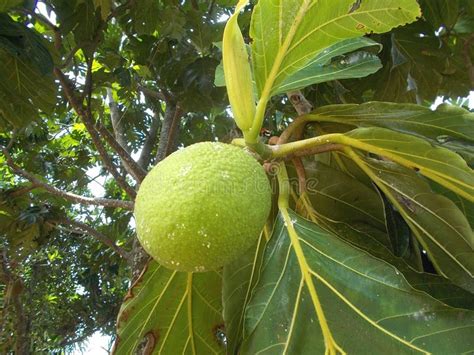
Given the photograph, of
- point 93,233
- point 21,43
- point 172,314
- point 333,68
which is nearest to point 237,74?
point 333,68

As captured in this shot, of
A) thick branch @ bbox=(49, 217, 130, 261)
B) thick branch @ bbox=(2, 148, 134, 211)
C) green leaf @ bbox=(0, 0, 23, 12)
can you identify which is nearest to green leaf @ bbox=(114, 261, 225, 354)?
green leaf @ bbox=(0, 0, 23, 12)

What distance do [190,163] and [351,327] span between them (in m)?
0.30

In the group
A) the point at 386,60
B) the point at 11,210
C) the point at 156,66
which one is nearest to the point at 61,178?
the point at 11,210

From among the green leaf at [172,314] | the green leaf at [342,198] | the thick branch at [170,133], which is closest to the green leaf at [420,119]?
the green leaf at [342,198]

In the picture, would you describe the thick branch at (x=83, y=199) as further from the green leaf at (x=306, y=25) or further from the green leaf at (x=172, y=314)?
the green leaf at (x=306, y=25)

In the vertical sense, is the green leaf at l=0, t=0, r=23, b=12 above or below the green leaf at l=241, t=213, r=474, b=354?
above

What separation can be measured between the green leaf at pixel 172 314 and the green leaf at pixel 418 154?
0.36 m

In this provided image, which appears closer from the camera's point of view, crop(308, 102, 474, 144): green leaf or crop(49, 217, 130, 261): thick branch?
crop(308, 102, 474, 144): green leaf

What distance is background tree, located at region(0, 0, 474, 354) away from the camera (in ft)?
3.06

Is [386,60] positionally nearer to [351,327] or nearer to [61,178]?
[351,327]

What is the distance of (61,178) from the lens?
3754mm

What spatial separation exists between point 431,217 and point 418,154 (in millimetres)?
156

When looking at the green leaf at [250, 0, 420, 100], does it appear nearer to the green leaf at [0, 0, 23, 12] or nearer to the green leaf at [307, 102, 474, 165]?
the green leaf at [307, 102, 474, 165]

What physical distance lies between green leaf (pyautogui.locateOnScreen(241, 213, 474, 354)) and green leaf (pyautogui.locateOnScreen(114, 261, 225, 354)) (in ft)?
0.63
